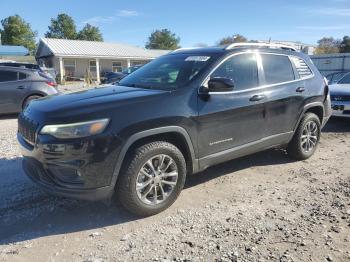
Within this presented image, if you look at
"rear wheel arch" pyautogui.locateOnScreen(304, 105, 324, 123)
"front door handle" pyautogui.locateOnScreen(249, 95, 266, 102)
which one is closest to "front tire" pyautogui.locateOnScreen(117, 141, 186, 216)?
"front door handle" pyautogui.locateOnScreen(249, 95, 266, 102)

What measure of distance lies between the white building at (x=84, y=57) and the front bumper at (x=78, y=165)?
104 feet

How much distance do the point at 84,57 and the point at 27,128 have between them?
35.1 m

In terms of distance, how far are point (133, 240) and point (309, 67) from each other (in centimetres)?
413

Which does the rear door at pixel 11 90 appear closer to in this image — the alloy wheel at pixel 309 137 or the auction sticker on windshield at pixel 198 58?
the auction sticker on windshield at pixel 198 58

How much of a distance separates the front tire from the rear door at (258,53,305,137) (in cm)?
167

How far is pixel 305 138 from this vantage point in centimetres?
620

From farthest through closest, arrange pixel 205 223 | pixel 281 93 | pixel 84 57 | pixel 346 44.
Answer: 1. pixel 346 44
2. pixel 84 57
3. pixel 281 93
4. pixel 205 223

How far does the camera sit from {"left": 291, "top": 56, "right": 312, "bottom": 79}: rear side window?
5.98m

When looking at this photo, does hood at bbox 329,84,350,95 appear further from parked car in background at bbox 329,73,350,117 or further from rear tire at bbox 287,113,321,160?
rear tire at bbox 287,113,321,160

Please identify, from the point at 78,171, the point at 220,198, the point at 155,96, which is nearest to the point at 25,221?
the point at 78,171

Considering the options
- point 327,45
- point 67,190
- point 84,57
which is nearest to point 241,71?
point 67,190

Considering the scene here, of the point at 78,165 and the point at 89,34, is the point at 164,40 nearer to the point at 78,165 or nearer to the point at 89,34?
the point at 89,34

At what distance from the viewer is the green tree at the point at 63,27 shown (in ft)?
250

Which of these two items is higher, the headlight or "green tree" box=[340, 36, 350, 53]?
"green tree" box=[340, 36, 350, 53]
